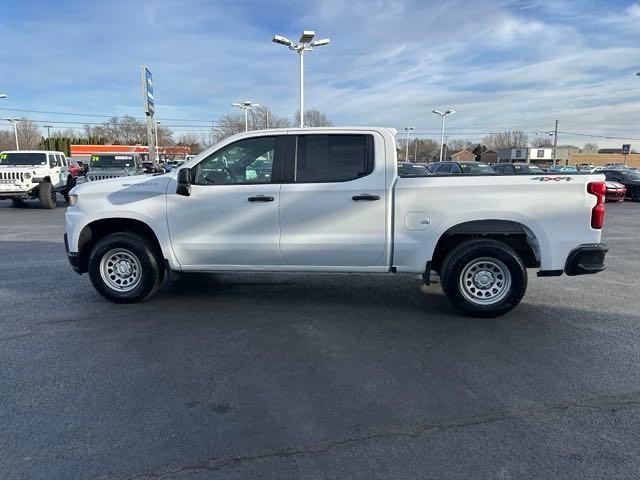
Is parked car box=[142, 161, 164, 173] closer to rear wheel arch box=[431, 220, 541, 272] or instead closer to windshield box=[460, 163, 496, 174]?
rear wheel arch box=[431, 220, 541, 272]

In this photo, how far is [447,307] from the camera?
5504 millimetres

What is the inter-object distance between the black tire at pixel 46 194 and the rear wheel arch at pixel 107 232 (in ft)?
44.3

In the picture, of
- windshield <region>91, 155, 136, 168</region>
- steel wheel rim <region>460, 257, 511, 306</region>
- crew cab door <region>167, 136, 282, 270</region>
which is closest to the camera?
steel wheel rim <region>460, 257, 511, 306</region>

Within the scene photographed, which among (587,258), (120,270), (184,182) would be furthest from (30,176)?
(587,258)

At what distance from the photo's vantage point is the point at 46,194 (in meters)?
16.9

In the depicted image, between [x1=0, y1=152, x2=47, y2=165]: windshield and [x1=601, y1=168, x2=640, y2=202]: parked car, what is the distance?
2457 centimetres

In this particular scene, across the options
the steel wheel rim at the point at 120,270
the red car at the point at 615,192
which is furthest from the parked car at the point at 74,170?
the red car at the point at 615,192

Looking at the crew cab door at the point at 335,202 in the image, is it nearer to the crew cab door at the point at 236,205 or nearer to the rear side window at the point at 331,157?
the rear side window at the point at 331,157

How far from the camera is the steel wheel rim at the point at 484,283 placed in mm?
5051

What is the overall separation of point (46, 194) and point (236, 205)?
14.9m

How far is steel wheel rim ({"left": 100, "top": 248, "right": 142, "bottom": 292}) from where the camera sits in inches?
215

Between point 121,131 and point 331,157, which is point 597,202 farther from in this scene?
point 121,131

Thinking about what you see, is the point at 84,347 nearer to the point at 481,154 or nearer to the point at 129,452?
the point at 129,452

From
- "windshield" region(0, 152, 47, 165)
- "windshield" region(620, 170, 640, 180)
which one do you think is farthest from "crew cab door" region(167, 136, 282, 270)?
"windshield" region(620, 170, 640, 180)
